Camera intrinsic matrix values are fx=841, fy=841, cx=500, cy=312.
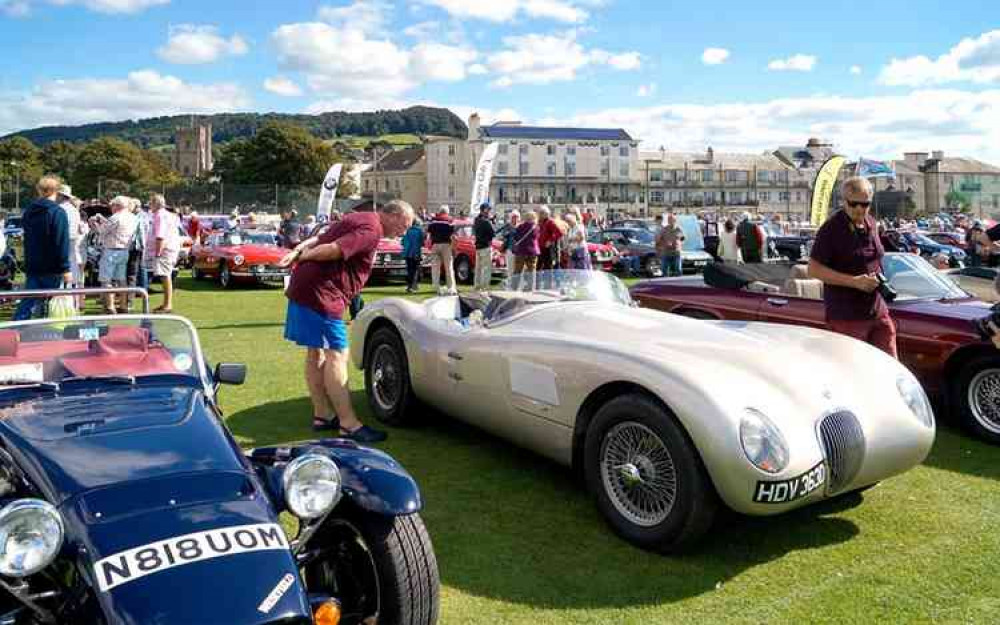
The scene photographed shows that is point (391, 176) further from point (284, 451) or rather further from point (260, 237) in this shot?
point (284, 451)

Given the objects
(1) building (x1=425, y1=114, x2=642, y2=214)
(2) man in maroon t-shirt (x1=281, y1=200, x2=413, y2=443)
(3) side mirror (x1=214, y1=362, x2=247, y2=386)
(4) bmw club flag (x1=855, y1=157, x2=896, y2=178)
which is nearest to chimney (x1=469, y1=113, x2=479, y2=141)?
(1) building (x1=425, y1=114, x2=642, y2=214)

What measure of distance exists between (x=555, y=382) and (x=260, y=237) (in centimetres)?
1631

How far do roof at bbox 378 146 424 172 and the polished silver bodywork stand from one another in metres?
121

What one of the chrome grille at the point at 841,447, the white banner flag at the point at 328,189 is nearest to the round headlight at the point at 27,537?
the chrome grille at the point at 841,447

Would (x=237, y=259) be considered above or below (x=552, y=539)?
above

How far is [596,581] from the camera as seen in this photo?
3783mm

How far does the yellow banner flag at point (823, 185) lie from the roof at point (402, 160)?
4169 inches

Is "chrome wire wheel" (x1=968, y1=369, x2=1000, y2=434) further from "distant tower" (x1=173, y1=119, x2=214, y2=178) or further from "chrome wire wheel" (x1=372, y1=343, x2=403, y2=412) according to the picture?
"distant tower" (x1=173, y1=119, x2=214, y2=178)

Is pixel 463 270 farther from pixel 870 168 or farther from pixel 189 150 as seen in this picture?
pixel 189 150

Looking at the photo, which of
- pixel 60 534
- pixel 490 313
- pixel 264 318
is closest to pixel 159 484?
pixel 60 534

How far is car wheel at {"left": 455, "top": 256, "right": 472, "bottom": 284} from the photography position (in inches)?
770

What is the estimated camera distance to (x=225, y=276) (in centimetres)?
1794

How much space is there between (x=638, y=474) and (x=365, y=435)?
2435 mm

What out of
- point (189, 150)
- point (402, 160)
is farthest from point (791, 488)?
point (189, 150)
